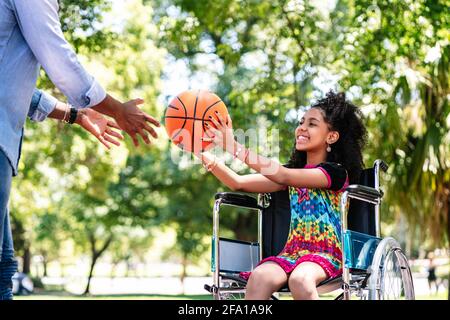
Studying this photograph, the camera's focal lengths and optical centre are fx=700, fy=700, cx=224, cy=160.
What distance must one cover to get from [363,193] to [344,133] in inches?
19.9

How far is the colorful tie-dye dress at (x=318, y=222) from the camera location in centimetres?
350

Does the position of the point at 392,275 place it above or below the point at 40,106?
below

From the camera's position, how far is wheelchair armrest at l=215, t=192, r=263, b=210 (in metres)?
3.75

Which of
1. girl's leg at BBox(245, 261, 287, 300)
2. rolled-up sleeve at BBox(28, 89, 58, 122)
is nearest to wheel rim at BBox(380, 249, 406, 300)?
girl's leg at BBox(245, 261, 287, 300)

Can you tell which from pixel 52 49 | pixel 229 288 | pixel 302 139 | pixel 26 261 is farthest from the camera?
pixel 26 261

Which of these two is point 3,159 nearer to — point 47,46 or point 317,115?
point 47,46

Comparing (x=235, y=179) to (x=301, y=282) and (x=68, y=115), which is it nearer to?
(x=301, y=282)

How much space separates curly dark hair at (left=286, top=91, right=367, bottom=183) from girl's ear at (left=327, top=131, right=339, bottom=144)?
23 millimetres

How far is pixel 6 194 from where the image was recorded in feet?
7.44

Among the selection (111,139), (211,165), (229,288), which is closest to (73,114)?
(111,139)

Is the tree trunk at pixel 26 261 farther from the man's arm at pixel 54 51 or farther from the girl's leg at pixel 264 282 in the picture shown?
the man's arm at pixel 54 51

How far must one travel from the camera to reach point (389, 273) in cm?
355

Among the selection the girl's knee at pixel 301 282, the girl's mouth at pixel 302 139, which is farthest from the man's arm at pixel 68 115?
the girl's mouth at pixel 302 139
